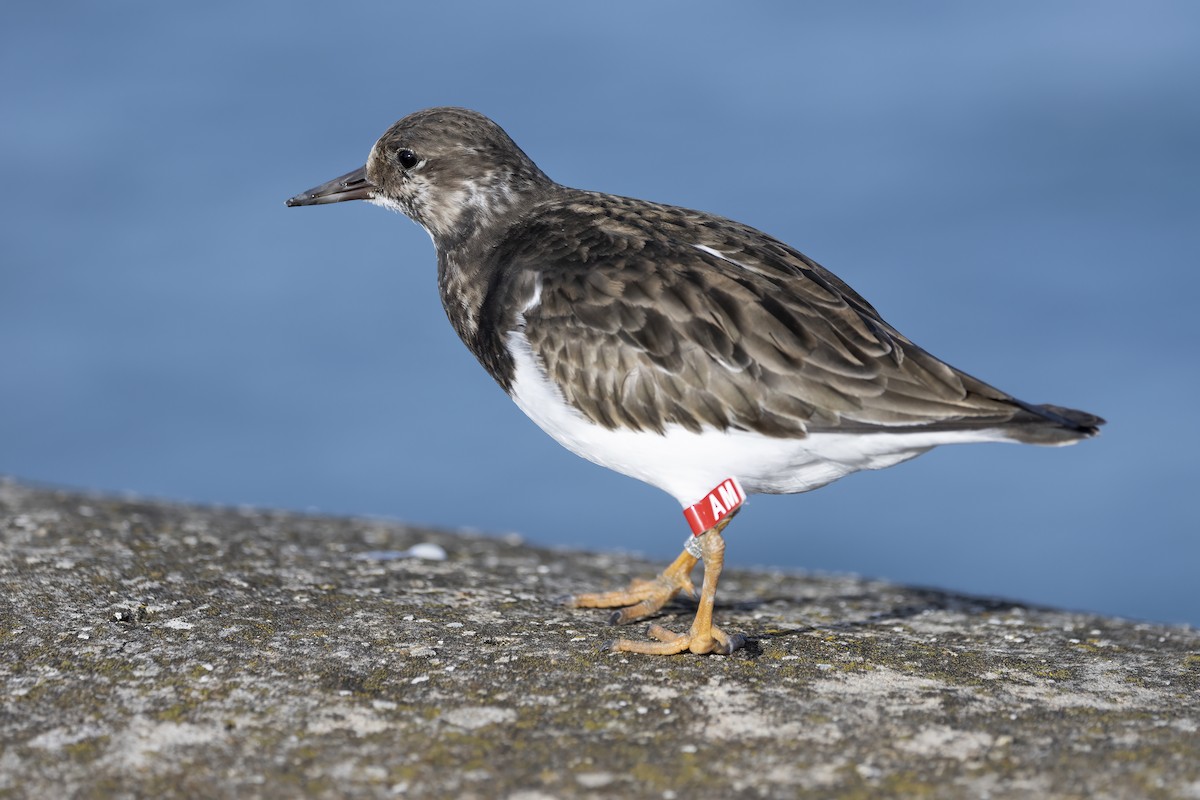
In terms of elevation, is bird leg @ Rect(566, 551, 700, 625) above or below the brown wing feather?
below

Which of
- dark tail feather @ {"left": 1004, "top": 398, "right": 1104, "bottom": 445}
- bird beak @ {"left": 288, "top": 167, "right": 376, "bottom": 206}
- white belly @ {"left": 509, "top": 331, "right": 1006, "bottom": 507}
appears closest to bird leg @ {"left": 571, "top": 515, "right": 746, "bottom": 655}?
white belly @ {"left": 509, "top": 331, "right": 1006, "bottom": 507}

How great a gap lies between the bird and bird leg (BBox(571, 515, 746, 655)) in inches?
0.4

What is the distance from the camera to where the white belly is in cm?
513

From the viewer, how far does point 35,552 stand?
6.36 metres

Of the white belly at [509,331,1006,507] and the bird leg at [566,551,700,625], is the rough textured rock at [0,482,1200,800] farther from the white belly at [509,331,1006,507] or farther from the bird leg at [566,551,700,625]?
the white belly at [509,331,1006,507]

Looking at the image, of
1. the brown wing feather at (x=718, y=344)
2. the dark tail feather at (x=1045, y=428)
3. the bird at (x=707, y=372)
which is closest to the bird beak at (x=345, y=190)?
the bird at (x=707, y=372)

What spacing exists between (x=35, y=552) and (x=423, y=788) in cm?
357

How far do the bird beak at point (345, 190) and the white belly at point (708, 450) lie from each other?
184 centimetres

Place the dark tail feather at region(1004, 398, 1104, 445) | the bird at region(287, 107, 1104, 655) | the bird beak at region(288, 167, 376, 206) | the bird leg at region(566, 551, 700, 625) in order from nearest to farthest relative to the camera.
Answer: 1. the dark tail feather at region(1004, 398, 1104, 445)
2. the bird at region(287, 107, 1104, 655)
3. the bird leg at region(566, 551, 700, 625)
4. the bird beak at region(288, 167, 376, 206)

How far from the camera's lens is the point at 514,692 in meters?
4.61

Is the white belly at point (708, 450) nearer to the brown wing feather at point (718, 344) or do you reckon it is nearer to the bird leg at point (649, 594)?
the brown wing feather at point (718, 344)

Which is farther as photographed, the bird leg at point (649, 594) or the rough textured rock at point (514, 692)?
the bird leg at point (649, 594)

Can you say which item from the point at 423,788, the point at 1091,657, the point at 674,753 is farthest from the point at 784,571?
the point at 423,788

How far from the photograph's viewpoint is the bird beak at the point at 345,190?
6949mm
